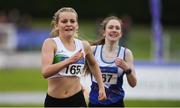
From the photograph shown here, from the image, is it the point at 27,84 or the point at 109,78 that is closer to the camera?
the point at 109,78

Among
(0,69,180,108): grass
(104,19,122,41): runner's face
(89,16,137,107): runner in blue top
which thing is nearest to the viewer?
(89,16,137,107): runner in blue top

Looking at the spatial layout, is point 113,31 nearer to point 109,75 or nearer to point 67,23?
point 109,75

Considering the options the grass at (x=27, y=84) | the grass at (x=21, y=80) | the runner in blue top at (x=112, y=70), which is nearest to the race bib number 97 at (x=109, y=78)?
the runner in blue top at (x=112, y=70)

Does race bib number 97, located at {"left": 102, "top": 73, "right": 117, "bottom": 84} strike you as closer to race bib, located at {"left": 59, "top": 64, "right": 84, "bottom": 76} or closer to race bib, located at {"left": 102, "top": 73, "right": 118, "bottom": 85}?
race bib, located at {"left": 102, "top": 73, "right": 118, "bottom": 85}

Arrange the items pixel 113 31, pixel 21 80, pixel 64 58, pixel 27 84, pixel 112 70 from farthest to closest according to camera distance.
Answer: pixel 21 80
pixel 27 84
pixel 113 31
pixel 112 70
pixel 64 58

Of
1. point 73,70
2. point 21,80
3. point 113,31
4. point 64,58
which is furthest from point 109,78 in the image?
point 21,80

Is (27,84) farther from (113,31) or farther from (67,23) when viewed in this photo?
(67,23)

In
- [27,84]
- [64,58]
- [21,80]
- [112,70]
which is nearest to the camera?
[64,58]

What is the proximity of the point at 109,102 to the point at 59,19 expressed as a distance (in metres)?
1.39

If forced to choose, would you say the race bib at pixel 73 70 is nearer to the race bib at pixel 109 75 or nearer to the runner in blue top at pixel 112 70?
the runner in blue top at pixel 112 70

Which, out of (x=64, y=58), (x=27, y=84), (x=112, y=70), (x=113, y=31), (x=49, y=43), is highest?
(x=113, y=31)

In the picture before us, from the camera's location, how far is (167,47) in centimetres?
2467

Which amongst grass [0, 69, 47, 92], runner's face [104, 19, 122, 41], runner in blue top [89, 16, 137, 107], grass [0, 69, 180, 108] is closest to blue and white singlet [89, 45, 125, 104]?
runner in blue top [89, 16, 137, 107]

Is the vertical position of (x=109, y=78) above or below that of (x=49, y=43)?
below
